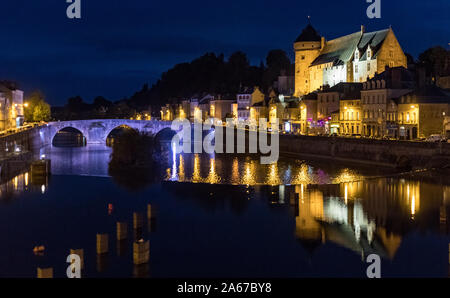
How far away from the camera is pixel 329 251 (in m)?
21.8

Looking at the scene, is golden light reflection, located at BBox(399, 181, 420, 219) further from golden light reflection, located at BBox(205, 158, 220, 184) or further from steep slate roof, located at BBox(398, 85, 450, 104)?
steep slate roof, located at BBox(398, 85, 450, 104)

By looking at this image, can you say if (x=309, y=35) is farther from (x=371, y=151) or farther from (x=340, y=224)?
(x=340, y=224)

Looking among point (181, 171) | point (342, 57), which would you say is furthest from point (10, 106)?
point (342, 57)

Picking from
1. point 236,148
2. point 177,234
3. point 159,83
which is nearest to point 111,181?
point 177,234

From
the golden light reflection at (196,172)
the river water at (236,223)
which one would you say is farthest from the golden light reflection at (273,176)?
the golden light reflection at (196,172)

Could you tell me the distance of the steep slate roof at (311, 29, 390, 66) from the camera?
73.3 m

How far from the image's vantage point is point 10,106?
Result: 2805 inches

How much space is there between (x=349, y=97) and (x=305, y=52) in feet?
95.8

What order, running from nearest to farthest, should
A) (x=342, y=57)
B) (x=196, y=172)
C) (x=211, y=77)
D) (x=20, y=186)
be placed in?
(x=20, y=186) → (x=196, y=172) → (x=342, y=57) → (x=211, y=77)

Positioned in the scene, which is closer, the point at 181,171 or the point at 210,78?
the point at 181,171

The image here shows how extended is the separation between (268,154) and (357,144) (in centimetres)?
1204

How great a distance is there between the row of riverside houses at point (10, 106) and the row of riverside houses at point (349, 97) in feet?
94.5

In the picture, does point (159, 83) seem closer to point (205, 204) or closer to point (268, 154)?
point (268, 154)

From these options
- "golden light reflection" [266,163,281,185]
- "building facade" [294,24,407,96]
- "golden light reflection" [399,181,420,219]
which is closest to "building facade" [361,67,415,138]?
"building facade" [294,24,407,96]
